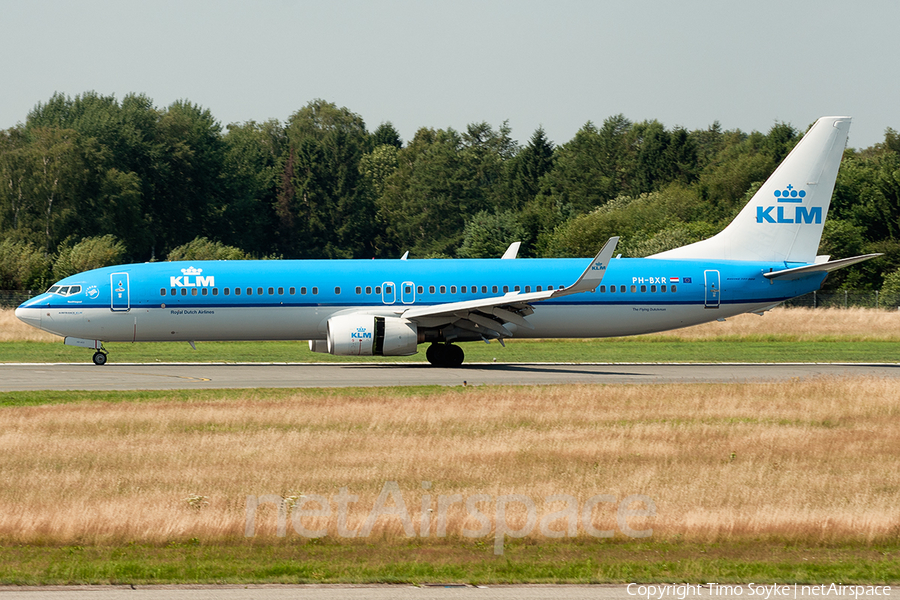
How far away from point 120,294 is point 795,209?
24399 millimetres

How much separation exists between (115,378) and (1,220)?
69.8 m

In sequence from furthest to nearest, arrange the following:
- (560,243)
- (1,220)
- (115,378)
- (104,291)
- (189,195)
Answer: (189,195)
(1,220)
(560,243)
(104,291)
(115,378)

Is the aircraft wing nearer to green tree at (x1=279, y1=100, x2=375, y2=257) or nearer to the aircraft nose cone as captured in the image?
the aircraft nose cone

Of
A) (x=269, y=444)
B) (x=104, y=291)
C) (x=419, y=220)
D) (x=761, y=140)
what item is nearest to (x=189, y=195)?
(x=419, y=220)

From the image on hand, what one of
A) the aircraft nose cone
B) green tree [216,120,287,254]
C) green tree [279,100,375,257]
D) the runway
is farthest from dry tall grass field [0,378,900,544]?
green tree [279,100,375,257]

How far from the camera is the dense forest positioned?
8375 centimetres

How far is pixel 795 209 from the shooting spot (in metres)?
38.4

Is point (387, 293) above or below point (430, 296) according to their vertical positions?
above

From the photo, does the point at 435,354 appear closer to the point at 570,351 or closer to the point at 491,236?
the point at 570,351

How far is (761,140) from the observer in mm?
115875

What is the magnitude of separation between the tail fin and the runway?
4.65 meters

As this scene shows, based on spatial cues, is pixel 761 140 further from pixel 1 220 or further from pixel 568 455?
pixel 568 455

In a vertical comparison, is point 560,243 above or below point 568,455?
above

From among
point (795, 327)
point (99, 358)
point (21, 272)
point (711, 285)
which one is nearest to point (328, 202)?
point (21, 272)
